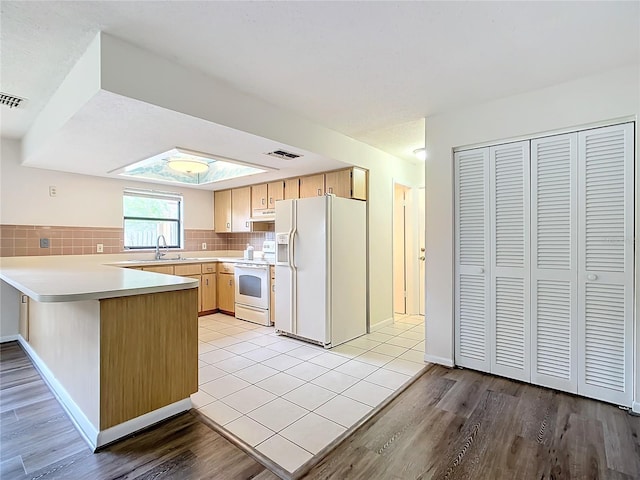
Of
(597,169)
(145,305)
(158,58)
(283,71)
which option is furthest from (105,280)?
(597,169)

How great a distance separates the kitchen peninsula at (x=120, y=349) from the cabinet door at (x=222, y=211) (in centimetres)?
317

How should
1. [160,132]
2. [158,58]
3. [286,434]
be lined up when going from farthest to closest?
[160,132]
[158,58]
[286,434]

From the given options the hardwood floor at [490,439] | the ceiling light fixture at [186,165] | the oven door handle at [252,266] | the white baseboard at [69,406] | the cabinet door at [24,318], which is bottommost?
the hardwood floor at [490,439]

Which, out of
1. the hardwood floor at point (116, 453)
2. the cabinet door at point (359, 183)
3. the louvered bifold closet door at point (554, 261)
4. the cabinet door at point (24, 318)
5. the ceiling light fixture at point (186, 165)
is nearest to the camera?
the hardwood floor at point (116, 453)

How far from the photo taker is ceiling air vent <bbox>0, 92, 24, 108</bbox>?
8.73 feet

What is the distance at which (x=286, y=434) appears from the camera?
6.61 ft

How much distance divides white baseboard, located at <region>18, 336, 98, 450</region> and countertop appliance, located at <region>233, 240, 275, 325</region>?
2310 millimetres

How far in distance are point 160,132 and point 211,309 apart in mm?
3281

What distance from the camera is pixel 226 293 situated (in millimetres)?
5168

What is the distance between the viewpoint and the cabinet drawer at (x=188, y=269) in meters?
4.69

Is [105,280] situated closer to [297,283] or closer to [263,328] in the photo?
[297,283]

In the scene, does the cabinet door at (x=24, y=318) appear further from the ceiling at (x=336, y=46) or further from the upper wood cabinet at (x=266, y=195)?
the upper wood cabinet at (x=266, y=195)

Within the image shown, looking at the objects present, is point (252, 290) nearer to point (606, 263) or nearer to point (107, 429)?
point (107, 429)

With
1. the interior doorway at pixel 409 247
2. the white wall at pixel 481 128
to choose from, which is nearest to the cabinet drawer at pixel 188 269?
the interior doorway at pixel 409 247
